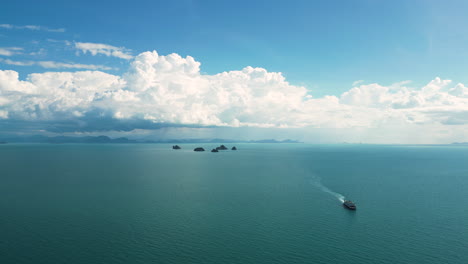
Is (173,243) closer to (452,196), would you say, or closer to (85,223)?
(85,223)

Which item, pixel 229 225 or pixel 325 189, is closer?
pixel 229 225

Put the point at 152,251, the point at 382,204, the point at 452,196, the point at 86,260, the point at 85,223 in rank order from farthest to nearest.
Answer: the point at 452,196
the point at 382,204
the point at 85,223
the point at 152,251
the point at 86,260

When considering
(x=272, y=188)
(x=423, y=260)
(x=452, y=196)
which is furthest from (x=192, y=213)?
(x=452, y=196)

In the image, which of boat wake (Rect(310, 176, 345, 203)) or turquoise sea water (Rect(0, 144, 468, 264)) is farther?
boat wake (Rect(310, 176, 345, 203))

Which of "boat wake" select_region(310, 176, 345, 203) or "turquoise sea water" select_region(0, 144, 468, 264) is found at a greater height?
"boat wake" select_region(310, 176, 345, 203)

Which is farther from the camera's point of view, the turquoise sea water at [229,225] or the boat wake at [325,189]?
the boat wake at [325,189]

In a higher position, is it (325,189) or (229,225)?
(325,189)

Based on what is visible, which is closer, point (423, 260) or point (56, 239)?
point (423, 260)

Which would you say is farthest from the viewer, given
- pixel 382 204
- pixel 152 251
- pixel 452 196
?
pixel 452 196

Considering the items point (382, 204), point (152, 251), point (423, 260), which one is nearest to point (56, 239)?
point (152, 251)

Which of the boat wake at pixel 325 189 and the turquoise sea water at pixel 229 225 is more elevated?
the boat wake at pixel 325 189
